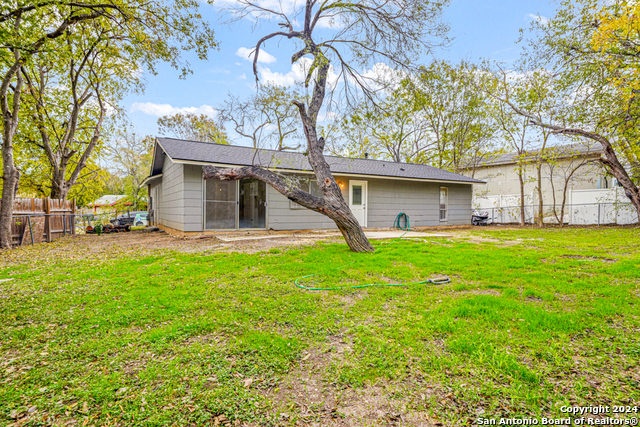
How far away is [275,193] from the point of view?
10.1 m

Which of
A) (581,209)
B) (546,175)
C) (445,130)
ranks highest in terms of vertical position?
(445,130)

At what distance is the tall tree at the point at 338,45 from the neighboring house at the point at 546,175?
30.6 feet

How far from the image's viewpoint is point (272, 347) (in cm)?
222

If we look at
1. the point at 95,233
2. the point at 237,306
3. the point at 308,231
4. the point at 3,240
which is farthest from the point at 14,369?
the point at 95,233

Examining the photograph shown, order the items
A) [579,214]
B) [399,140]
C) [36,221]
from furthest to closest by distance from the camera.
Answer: [399,140] → [579,214] → [36,221]

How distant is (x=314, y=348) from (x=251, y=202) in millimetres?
10320

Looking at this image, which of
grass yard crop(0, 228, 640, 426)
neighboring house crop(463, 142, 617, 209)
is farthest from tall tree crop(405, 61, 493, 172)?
grass yard crop(0, 228, 640, 426)

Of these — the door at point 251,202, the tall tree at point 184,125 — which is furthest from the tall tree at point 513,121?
the tall tree at point 184,125

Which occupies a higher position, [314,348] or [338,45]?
[338,45]

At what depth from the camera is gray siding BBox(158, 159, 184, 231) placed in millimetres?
9234

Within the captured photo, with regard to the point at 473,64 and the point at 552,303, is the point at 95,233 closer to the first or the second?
the point at 552,303

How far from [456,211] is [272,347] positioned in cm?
1390

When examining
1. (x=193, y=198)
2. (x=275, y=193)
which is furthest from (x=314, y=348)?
(x=275, y=193)

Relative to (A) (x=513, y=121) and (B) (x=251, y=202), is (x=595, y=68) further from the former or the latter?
(B) (x=251, y=202)
